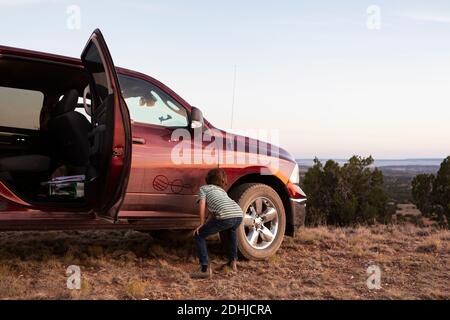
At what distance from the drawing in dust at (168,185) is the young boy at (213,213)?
28 centimetres

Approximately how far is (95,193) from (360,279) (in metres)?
2.70

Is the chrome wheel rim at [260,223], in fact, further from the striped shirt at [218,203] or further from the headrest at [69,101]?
the headrest at [69,101]

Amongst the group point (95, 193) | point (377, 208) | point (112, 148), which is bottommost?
point (377, 208)

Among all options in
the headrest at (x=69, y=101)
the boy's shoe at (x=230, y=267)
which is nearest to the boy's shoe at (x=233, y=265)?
the boy's shoe at (x=230, y=267)

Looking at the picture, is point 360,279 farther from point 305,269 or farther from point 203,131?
point 203,131

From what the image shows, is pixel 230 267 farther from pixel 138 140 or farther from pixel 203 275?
pixel 138 140

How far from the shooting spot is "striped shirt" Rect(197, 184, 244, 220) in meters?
5.11

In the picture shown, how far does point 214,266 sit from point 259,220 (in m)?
0.72

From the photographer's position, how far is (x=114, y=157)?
4.65 metres

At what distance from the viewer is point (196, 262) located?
577cm

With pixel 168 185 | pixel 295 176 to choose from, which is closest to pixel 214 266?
pixel 168 185
